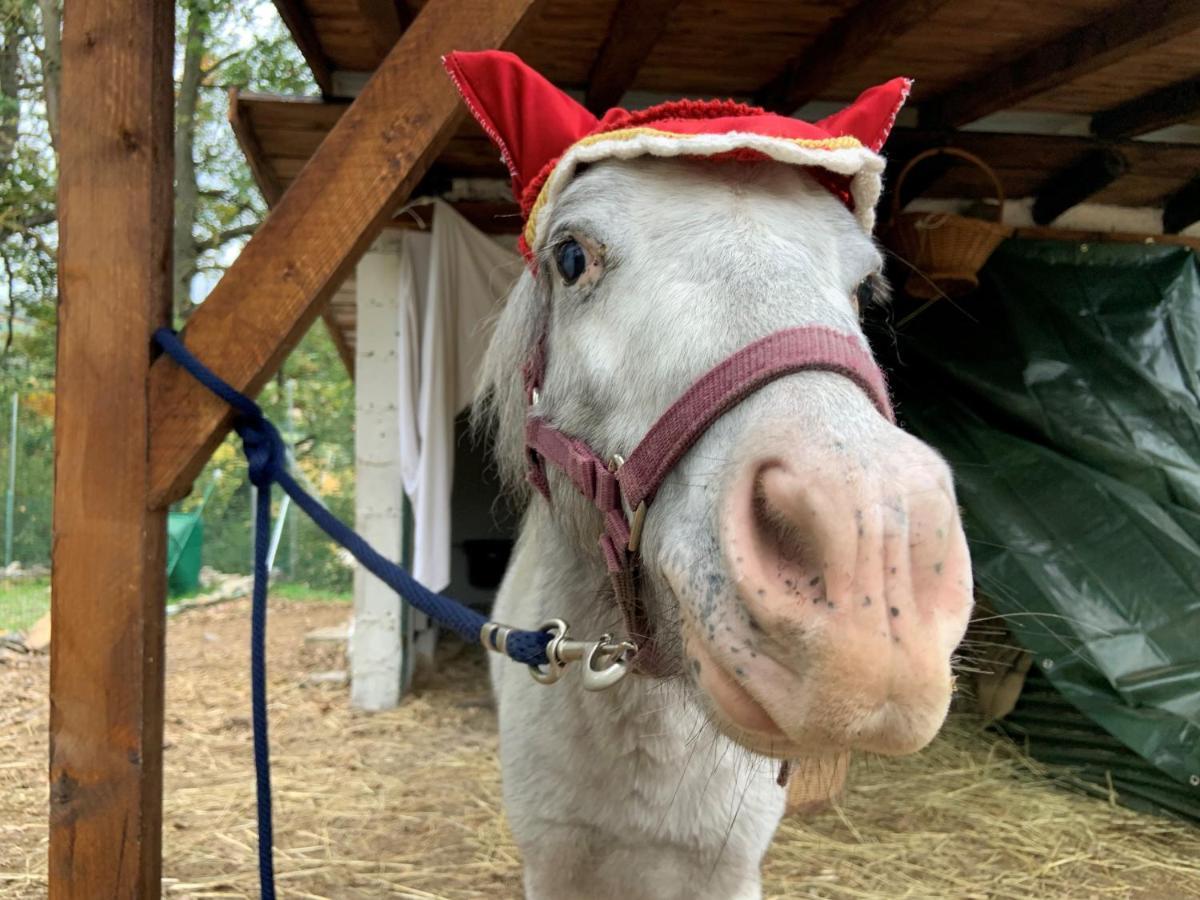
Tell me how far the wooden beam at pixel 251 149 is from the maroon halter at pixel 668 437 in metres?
2.91

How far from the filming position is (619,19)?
10.7 feet

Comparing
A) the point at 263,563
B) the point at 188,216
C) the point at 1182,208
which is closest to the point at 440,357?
the point at 263,563

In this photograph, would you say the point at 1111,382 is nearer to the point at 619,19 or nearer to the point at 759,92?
the point at 759,92

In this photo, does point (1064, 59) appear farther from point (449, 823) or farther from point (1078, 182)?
point (449, 823)

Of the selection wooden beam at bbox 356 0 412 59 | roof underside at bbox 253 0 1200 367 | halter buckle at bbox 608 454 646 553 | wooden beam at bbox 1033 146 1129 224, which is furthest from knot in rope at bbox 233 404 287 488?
wooden beam at bbox 1033 146 1129 224

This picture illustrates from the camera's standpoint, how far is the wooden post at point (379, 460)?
5.32 metres

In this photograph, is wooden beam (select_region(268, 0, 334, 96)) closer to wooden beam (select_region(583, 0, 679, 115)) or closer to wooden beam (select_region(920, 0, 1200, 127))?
wooden beam (select_region(583, 0, 679, 115))

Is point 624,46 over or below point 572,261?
over

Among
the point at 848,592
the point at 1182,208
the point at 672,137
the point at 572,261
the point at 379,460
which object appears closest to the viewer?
the point at 848,592

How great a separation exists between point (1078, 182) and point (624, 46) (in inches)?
109

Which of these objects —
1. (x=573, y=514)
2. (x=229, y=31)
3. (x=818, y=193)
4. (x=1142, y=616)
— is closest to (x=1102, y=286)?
(x=1142, y=616)

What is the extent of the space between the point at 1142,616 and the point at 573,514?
306 cm

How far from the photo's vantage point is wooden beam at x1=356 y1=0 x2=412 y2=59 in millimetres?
3110

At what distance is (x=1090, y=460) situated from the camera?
3912mm
